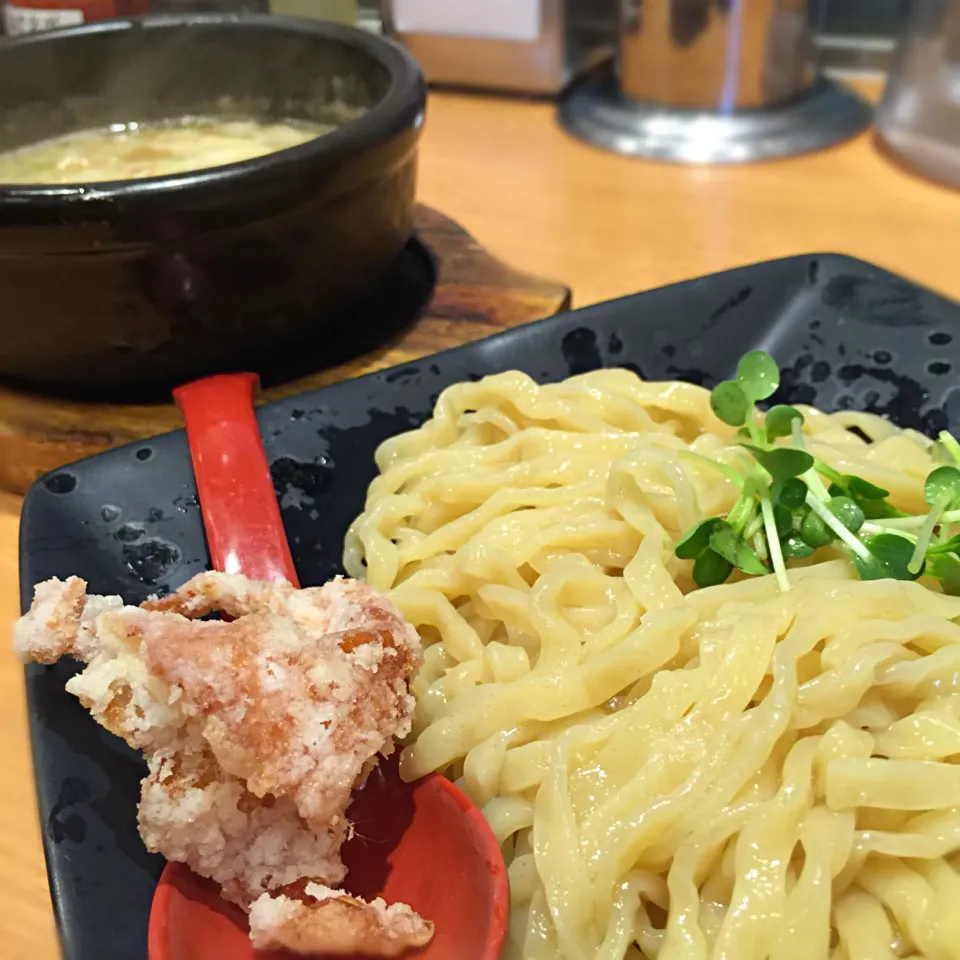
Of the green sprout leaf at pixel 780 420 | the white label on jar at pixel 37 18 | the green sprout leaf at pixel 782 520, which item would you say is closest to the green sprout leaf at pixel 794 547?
the green sprout leaf at pixel 782 520

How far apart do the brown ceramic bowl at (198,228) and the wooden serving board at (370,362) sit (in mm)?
37

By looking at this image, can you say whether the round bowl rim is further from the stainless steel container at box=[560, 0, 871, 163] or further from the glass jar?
the glass jar

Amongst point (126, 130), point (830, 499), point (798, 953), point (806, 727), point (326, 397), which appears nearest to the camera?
point (798, 953)

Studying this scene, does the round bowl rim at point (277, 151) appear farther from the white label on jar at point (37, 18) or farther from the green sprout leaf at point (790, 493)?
the green sprout leaf at point (790, 493)

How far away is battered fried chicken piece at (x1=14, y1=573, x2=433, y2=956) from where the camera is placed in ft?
1.88

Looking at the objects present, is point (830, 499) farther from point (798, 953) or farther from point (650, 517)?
point (798, 953)

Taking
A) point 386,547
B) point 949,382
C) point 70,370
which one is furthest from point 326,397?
point 949,382

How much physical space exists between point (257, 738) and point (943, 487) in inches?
22.2

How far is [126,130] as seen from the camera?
1411 mm

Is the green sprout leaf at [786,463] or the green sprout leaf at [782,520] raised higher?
the green sprout leaf at [786,463]

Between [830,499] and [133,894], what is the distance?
0.59 metres

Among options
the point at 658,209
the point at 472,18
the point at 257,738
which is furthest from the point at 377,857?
the point at 472,18

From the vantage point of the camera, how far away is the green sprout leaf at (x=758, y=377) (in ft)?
3.02

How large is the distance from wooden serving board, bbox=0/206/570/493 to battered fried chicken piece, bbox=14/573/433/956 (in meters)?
0.47
